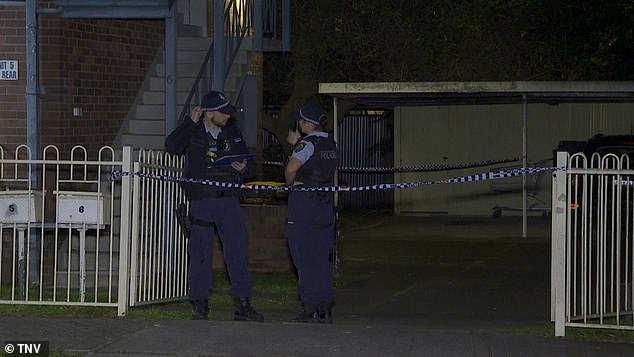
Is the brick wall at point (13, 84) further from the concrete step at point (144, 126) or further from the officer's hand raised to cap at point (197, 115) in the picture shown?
the officer's hand raised to cap at point (197, 115)

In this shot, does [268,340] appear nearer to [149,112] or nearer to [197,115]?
[197,115]

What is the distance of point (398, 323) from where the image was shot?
10.2 m

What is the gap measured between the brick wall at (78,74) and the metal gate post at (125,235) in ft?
10.2

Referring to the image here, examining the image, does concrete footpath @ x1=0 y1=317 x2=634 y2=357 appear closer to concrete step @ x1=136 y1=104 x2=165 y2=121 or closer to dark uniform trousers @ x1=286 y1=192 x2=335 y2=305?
dark uniform trousers @ x1=286 y1=192 x2=335 y2=305

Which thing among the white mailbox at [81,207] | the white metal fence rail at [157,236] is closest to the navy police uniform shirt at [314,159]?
the white metal fence rail at [157,236]

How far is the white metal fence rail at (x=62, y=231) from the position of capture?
9.85 m

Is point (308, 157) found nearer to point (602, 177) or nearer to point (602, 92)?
point (602, 177)

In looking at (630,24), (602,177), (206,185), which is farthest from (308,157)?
(630,24)

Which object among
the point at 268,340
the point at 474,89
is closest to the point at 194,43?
the point at 474,89

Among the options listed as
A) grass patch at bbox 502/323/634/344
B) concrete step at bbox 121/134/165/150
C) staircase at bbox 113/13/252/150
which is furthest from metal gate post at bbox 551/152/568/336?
concrete step at bbox 121/134/165/150

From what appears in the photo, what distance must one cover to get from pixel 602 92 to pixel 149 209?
8301mm

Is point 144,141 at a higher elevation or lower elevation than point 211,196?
higher

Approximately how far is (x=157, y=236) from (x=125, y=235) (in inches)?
43.0

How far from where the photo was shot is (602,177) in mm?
9023
